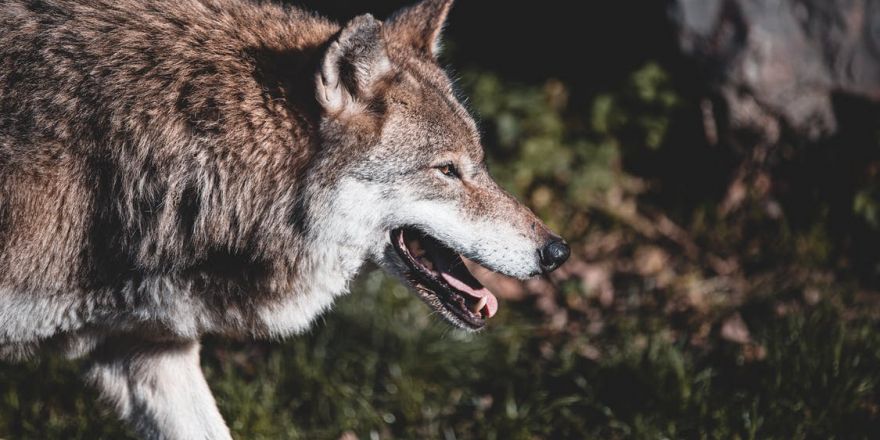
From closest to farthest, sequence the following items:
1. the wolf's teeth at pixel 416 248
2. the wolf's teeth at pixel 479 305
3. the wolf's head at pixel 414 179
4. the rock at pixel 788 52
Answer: the wolf's head at pixel 414 179, the wolf's teeth at pixel 416 248, the wolf's teeth at pixel 479 305, the rock at pixel 788 52

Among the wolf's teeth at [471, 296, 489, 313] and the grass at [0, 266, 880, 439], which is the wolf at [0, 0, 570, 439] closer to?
the wolf's teeth at [471, 296, 489, 313]

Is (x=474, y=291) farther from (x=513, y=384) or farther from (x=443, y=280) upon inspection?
(x=513, y=384)

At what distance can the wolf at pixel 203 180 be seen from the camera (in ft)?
9.00

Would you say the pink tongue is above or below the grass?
above

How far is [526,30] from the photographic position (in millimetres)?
5637

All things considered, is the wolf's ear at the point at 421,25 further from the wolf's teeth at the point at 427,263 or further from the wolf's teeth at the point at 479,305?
the wolf's teeth at the point at 479,305

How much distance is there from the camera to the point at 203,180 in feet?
9.18

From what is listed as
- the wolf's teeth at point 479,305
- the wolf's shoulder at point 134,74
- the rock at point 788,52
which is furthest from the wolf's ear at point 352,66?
the rock at point 788,52

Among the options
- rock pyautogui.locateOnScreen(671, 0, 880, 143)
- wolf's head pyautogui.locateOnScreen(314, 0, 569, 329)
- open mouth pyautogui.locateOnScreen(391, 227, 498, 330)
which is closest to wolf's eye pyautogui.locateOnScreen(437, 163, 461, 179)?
wolf's head pyautogui.locateOnScreen(314, 0, 569, 329)

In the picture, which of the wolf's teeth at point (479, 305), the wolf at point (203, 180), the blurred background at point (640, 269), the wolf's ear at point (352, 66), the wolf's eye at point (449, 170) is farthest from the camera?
the blurred background at point (640, 269)

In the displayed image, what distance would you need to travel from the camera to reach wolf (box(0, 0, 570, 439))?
2.74 m

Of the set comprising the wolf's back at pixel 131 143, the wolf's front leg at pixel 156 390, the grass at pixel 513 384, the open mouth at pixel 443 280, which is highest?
the wolf's back at pixel 131 143

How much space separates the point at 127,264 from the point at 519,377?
7.16 feet

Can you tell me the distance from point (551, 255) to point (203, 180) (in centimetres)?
136
